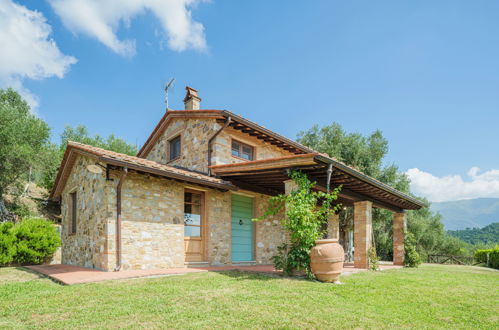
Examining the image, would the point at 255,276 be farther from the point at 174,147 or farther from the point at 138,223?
the point at 174,147

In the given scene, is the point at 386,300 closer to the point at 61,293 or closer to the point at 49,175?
the point at 61,293

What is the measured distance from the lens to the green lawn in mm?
3746

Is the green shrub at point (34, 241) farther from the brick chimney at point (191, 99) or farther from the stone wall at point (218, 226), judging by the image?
the brick chimney at point (191, 99)

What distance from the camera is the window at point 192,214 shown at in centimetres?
889

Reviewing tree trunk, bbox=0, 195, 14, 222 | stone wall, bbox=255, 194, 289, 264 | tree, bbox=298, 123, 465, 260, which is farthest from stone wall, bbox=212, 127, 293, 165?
tree trunk, bbox=0, 195, 14, 222

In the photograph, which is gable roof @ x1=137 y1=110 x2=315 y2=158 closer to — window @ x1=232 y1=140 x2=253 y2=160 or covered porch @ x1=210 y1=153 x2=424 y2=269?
window @ x1=232 y1=140 x2=253 y2=160

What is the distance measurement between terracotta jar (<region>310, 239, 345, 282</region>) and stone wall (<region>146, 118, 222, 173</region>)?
16.2ft

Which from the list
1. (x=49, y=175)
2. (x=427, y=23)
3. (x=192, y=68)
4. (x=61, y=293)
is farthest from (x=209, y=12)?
(x=49, y=175)

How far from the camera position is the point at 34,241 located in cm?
1042

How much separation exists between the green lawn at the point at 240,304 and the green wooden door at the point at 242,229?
346 centimetres

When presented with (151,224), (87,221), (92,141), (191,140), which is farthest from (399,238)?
(92,141)

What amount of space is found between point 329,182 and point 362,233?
3388 millimetres

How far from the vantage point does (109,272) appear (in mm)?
6773

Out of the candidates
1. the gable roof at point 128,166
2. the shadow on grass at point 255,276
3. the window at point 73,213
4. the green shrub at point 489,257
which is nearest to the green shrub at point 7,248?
the gable roof at point 128,166
